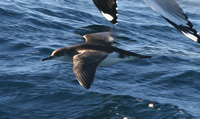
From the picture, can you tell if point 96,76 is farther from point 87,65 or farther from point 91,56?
point 87,65

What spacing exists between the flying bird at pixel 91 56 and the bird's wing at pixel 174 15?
6.81ft

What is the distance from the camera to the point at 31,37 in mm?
11633

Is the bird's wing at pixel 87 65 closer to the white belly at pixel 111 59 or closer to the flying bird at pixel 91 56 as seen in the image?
the flying bird at pixel 91 56

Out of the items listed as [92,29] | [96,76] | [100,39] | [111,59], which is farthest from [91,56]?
[92,29]

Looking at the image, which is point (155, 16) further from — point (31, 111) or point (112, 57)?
point (31, 111)

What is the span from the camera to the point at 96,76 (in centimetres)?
925

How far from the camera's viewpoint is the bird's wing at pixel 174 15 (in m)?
5.82

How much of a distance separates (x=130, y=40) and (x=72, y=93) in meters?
5.02

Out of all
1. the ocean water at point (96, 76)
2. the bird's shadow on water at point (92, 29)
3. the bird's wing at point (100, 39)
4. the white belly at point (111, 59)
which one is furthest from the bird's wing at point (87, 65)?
the bird's shadow on water at point (92, 29)

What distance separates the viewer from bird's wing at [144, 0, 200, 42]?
582 cm

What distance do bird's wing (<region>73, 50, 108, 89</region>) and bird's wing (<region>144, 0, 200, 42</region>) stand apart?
2.06 metres

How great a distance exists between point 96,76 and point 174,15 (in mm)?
3803

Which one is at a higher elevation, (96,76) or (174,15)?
(174,15)

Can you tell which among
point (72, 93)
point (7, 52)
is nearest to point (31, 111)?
point (72, 93)
